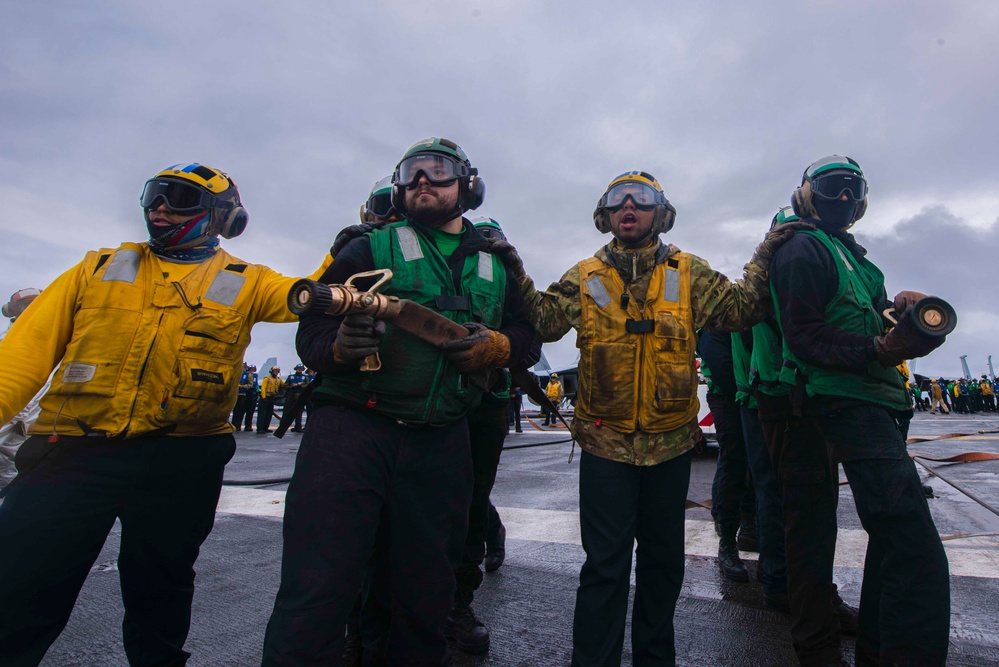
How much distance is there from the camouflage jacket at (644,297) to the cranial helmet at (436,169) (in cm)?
48

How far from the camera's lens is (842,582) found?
354 centimetres

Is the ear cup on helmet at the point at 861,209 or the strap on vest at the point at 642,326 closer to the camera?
the strap on vest at the point at 642,326

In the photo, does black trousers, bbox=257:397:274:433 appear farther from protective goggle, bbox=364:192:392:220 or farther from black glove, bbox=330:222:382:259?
black glove, bbox=330:222:382:259

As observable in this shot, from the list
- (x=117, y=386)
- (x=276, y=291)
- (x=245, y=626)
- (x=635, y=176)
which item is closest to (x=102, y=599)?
(x=245, y=626)

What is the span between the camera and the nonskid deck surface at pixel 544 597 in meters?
2.67

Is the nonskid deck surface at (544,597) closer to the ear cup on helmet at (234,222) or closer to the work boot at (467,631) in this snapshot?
the work boot at (467,631)

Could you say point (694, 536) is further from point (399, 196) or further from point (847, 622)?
point (399, 196)

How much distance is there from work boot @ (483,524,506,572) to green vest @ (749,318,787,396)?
1.90m

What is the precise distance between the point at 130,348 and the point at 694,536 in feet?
13.0

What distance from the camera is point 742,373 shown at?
12.2 feet

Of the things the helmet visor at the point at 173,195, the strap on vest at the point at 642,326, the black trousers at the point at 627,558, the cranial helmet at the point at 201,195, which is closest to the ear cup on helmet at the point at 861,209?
the strap on vest at the point at 642,326

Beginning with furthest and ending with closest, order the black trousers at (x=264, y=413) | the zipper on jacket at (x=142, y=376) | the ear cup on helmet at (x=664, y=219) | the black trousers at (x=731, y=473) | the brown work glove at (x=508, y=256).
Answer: the black trousers at (x=264, y=413)
the black trousers at (x=731, y=473)
the ear cup on helmet at (x=664, y=219)
the brown work glove at (x=508, y=256)
the zipper on jacket at (x=142, y=376)

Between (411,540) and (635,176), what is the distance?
1.90 meters

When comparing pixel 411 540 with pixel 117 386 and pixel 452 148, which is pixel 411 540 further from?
pixel 452 148
